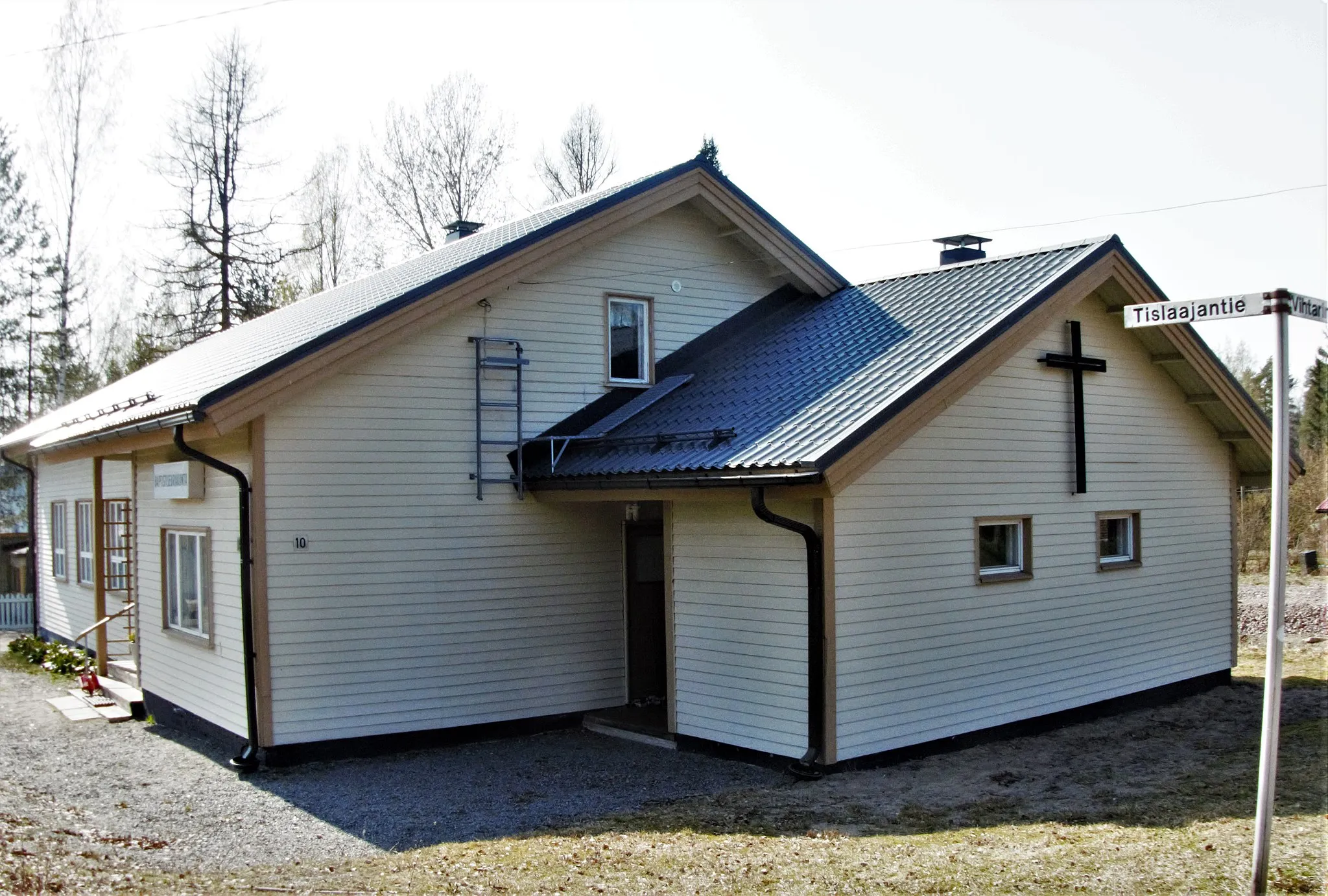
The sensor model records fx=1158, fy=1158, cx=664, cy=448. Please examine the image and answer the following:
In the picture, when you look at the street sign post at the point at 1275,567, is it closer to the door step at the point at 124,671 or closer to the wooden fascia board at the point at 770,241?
the wooden fascia board at the point at 770,241

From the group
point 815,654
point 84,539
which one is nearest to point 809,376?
point 815,654

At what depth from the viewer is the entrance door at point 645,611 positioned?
1318cm

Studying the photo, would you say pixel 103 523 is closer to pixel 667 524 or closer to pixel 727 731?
pixel 667 524

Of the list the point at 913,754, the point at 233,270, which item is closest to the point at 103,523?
the point at 913,754

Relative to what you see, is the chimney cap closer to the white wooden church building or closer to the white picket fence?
the white wooden church building

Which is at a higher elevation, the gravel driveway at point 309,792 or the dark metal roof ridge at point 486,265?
the dark metal roof ridge at point 486,265

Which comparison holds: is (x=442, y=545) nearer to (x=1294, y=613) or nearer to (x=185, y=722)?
(x=185, y=722)

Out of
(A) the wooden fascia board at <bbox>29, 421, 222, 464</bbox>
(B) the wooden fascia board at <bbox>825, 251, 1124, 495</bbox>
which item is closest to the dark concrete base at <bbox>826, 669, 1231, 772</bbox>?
(B) the wooden fascia board at <bbox>825, 251, 1124, 495</bbox>

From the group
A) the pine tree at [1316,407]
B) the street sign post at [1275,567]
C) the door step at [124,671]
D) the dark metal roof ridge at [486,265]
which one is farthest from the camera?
the pine tree at [1316,407]

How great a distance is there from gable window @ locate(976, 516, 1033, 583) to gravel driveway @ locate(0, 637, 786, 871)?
3295mm

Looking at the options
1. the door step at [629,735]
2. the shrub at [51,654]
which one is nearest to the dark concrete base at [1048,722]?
the door step at [629,735]

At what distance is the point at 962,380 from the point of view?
10.8 m

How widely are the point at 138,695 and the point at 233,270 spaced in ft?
69.7

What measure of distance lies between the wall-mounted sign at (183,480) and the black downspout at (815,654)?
5.86 m
